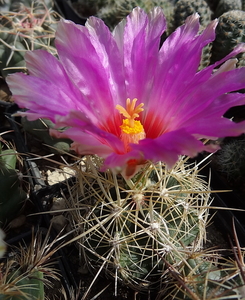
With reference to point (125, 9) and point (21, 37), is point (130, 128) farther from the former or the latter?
point (125, 9)

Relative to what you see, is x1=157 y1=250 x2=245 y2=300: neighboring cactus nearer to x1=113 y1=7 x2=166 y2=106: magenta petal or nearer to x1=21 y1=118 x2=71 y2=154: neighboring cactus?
x1=113 y1=7 x2=166 y2=106: magenta petal

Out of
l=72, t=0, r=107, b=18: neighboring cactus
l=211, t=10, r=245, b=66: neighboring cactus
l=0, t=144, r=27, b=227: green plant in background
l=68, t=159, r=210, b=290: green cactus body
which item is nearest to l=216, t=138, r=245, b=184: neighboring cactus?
l=211, t=10, r=245, b=66: neighboring cactus

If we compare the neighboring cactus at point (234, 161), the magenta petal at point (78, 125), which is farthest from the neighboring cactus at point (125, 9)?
the magenta petal at point (78, 125)

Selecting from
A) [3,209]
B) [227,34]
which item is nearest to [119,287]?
[3,209]

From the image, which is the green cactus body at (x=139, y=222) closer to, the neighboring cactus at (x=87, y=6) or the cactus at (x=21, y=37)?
the cactus at (x=21, y=37)

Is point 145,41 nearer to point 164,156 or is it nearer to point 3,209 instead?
point 164,156

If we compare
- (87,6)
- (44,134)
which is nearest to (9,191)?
(44,134)

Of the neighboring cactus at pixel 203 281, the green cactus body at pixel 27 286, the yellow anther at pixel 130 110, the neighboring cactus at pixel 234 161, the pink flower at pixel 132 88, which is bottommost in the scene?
the neighboring cactus at pixel 234 161
